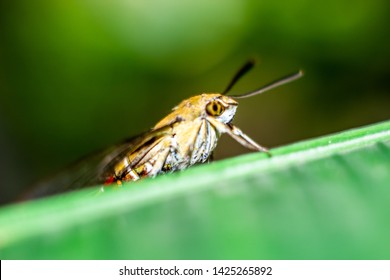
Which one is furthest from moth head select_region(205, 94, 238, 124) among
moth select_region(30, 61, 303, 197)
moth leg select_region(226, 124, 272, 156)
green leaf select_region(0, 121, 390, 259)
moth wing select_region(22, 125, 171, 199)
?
green leaf select_region(0, 121, 390, 259)

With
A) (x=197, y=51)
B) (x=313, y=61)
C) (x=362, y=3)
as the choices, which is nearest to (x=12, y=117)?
(x=197, y=51)

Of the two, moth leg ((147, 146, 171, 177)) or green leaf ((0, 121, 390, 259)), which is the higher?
moth leg ((147, 146, 171, 177))

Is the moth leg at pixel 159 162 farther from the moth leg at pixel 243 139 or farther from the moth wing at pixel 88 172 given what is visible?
the moth leg at pixel 243 139

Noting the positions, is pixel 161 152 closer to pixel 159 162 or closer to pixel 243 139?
pixel 159 162

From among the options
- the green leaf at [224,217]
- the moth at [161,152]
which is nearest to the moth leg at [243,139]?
the moth at [161,152]

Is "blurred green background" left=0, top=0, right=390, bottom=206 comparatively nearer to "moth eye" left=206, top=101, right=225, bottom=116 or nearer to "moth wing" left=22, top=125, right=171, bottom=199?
"moth eye" left=206, top=101, right=225, bottom=116

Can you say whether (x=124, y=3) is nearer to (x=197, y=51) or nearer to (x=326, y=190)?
(x=197, y=51)

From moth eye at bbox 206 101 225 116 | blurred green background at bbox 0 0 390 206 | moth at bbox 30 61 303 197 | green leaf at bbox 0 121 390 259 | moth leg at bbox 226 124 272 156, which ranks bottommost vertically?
green leaf at bbox 0 121 390 259
